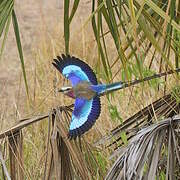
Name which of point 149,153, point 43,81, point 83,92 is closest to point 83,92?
point 83,92

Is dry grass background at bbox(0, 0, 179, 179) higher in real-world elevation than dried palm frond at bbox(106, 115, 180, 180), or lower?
higher

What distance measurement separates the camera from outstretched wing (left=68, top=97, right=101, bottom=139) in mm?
1067

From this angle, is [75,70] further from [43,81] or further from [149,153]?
[43,81]

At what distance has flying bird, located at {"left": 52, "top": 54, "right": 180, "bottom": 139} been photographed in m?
1.06

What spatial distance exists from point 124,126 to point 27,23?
11.0 feet

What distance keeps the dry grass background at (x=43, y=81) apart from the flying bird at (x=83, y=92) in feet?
0.19

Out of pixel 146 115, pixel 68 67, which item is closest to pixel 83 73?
pixel 68 67

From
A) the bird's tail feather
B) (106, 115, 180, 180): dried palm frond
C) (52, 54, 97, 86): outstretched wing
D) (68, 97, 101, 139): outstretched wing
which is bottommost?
(106, 115, 180, 180): dried palm frond

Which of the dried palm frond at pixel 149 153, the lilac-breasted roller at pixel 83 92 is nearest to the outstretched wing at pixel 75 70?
the lilac-breasted roller at pixel 83 92

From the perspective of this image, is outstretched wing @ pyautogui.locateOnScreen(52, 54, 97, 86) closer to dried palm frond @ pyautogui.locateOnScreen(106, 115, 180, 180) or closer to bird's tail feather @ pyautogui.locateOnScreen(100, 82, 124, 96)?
bird's tail feather @ pyautogui.locateOnScreen(100, 82, 124, 96)

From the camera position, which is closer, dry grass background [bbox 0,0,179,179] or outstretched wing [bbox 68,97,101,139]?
outstretched wing [bbox 68,97,101,139]

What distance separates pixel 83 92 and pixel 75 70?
5 centimetres

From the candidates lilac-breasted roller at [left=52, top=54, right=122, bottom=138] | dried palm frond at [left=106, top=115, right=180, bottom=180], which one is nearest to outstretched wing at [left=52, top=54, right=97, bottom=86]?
lilac-breasted roller at [left=52, top=54, right=122, bottom=138]

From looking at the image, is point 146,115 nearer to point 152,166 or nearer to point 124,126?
point 124,126
